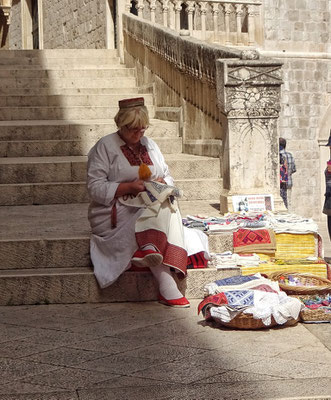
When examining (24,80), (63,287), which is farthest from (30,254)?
(24,80)

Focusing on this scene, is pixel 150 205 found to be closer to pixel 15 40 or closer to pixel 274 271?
pixel 274 271

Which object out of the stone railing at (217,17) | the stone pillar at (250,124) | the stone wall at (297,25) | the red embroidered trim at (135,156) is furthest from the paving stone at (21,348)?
the stone wall at (297,25)

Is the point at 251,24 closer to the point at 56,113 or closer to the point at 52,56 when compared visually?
the point at 52,56

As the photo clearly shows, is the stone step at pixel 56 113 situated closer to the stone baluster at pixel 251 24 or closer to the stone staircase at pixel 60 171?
the stone staircase at pixel 60 171

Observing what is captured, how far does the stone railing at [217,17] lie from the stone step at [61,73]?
2468 mm

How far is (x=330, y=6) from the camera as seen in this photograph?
64.3 ft

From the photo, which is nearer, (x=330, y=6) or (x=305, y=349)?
(x=305, y=349)

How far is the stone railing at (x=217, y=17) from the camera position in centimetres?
1532

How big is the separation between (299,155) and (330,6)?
343cm

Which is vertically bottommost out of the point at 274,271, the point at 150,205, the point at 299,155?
the point at 299,155

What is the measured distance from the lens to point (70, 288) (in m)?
5.74

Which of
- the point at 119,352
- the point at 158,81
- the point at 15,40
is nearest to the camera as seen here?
the point at 119,352

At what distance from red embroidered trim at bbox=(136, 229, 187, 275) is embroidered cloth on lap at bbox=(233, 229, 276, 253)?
82cm

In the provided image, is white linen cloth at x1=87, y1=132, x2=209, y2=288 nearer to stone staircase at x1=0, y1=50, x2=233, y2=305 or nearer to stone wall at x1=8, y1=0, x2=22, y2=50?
stone staircase at x1=0, y1=50, x2=233, y2=305
